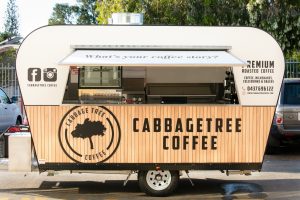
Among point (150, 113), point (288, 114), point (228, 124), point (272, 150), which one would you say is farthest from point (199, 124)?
point (272, 150)

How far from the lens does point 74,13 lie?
2899 inches

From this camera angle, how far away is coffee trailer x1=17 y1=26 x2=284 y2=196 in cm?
899

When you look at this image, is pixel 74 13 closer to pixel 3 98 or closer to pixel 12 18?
pixel 12 18

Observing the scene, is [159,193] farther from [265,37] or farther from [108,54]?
[265,37]

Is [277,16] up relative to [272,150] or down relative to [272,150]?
up

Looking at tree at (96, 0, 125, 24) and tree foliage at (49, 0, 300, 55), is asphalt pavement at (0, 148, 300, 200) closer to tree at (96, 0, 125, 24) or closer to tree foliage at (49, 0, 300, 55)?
tree foliage at (49, 0, 300, 55)

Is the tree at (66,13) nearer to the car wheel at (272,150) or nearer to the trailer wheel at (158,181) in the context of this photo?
the car wheel at (272,150)

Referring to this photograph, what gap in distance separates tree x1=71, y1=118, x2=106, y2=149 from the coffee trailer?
15mm

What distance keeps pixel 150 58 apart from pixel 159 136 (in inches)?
49.2

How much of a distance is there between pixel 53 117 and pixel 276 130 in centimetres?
628

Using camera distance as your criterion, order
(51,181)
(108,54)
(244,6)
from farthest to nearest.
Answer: (244,6) → (51,181) → (108,54)

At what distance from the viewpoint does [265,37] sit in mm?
9188

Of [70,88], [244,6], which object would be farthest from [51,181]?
[244,6]

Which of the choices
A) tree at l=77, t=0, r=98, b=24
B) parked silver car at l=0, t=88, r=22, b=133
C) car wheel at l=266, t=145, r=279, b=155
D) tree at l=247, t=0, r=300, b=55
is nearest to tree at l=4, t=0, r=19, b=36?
tree at l=77, t=0, r=98, b=24
